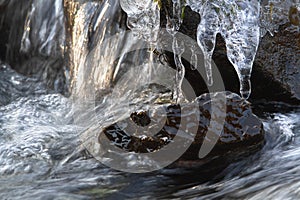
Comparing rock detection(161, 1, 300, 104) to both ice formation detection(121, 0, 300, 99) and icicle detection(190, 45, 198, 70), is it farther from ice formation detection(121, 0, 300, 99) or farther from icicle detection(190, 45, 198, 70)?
ice formation detection(121, 0, 300, 99)

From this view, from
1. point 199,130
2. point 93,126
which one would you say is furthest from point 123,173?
point 93,126

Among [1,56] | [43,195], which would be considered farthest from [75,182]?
[1,56]

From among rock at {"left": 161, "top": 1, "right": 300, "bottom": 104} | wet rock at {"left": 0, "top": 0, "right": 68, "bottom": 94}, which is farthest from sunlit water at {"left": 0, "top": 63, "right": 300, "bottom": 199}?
wet rock at {"left": 0, "top": 0, "right": 68, "bottom": 94}

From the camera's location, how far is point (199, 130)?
3.18 m

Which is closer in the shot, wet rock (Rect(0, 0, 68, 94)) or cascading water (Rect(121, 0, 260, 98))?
cascading water (Rect(121, 0, 260, 98))

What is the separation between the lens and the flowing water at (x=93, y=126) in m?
2.93

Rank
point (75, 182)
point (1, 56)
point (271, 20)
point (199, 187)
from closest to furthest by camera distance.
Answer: point (199, 187), point (75, 182), point (271, 20), point (1, 56)

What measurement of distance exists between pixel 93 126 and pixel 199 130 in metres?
0.99

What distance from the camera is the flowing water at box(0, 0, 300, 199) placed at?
9.62 feet

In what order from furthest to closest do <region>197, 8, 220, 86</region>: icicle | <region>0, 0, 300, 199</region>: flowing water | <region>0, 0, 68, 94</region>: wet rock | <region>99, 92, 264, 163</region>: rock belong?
1. <region>0, 0, 68, 94</region>: wet rock
2. <region>197, 8, 220, 86</region>: icicle
3. <region>99, 92, 264, 163</region>: rock
4. <region>0, 0, 300, 199</region>: flowing water

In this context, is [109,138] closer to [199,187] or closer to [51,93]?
[199,187]

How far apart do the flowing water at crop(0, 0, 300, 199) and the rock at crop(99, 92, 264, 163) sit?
0.10m

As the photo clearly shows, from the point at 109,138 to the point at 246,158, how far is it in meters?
0.78

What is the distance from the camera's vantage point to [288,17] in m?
3.90
